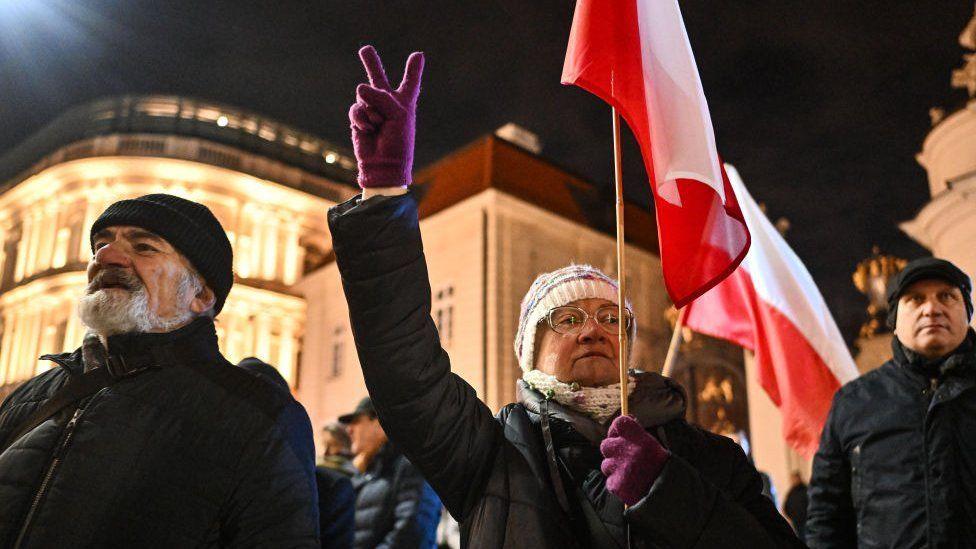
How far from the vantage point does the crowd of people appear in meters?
2.18

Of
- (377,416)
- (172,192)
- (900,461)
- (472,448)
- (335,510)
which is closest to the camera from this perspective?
(472,448)

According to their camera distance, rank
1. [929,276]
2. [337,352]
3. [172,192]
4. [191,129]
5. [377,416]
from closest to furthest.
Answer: [377,416] < [929,276] < [337,352] < [172,192] < [191,129]

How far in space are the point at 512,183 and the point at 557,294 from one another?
74.8 ft

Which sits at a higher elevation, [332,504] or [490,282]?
[490,282]

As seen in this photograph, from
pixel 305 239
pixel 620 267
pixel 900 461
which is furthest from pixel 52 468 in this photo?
pixel 305 239

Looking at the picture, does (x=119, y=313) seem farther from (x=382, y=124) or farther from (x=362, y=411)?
(x=362, y=411)

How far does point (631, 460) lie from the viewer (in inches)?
83.4

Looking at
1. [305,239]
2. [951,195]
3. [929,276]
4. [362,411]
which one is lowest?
[362,411]

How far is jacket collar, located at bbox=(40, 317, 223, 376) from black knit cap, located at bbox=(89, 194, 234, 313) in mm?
214

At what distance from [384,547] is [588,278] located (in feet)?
8.42

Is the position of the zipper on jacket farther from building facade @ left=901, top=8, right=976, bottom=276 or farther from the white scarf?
building facade @ left=901, top=8, right=976, bottom=276

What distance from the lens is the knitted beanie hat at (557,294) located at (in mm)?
2889

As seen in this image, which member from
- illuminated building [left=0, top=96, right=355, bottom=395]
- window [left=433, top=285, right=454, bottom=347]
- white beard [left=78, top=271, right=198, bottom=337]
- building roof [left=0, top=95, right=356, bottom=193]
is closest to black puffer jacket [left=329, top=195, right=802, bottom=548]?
white beard [left=78, top=271, right=198, bottom=337]

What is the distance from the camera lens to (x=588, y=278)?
115 inches
